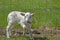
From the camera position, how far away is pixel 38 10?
701 inches

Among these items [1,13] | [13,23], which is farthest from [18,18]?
[1,13]

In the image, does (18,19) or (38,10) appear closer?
(18,19)

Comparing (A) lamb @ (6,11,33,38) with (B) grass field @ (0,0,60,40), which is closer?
(A) lamb @ (6,11,33,38)

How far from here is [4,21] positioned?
52.4ft

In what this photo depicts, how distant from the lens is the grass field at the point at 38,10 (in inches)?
604

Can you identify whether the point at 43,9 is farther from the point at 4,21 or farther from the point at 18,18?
the point at 18,18

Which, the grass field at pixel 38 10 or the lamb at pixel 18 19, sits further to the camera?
the grass field at pixel 38 10

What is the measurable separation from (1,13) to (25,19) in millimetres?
4877

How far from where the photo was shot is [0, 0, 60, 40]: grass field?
15352 millimetres

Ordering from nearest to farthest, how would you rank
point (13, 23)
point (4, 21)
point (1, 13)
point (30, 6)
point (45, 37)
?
point (45, 37) → point (13, 23) → point (4, 21) → point (1, 13) → point (30, 6)

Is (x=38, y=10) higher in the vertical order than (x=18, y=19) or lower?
higher

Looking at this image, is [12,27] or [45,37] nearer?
[45,37]

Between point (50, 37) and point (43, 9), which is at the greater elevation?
point (43, 9)

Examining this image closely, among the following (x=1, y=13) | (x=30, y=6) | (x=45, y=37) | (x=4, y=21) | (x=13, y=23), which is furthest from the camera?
(x=30, y=6)
